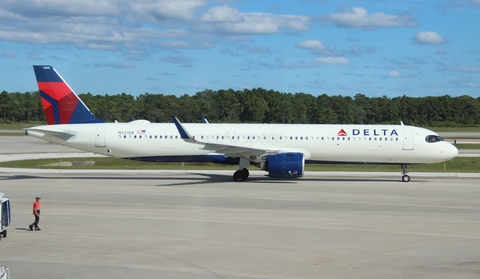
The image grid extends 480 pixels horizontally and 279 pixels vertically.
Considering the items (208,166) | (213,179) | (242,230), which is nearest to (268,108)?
(208,166)

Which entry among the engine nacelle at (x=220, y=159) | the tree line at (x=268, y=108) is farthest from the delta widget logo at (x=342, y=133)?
the tree line at (x=268, y=108)

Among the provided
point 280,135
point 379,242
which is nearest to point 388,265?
point 379,242

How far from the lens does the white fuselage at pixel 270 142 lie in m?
34.9

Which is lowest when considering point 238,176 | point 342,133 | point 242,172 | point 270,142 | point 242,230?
point 242,230

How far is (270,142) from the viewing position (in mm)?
35156

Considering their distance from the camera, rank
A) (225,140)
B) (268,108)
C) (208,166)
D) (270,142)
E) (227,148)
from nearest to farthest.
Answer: (227,148)
(270,142)
(225,140)
(208,166)
(268,108)

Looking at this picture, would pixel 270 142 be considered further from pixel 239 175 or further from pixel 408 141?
pixel 408 141

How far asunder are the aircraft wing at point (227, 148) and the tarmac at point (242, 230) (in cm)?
172

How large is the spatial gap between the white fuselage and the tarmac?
1717 mm

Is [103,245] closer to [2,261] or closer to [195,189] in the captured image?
[2,261]

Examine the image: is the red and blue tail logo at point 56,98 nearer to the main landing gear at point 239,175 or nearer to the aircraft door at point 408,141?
the main landing gear at point 239,175

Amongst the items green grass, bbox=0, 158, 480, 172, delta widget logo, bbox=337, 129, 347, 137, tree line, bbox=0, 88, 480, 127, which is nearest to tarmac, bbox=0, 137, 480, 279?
delta widget logo, bbox=337, 129, 347, 137

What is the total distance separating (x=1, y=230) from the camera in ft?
55.3

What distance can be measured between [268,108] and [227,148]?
78596mm
